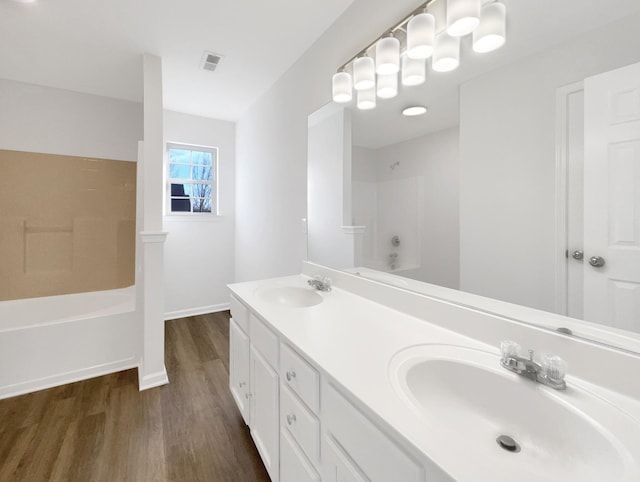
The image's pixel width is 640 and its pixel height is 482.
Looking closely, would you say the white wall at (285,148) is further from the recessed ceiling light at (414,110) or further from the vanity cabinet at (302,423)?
the vanity cabinet at (302,423)

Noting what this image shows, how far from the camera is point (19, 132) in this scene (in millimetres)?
2576

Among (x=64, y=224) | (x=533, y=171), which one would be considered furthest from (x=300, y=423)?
(x=64, y=224)

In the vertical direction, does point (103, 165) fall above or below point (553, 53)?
above

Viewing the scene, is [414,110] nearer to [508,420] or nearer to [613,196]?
[613,196]

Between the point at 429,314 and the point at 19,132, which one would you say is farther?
the point at 19,132

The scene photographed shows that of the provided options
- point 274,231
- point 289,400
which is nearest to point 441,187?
point 289,400

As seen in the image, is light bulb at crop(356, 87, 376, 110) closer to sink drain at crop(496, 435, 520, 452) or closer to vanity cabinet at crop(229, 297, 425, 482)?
vanity cabinet at crop(229, 297, 425, 482)

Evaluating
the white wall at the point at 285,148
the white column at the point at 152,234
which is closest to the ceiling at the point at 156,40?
the white wall at the point at 285,148

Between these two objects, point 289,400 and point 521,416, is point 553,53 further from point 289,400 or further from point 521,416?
point 289,400

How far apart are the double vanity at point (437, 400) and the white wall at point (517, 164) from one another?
0.52ft

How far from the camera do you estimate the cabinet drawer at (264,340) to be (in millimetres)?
1142

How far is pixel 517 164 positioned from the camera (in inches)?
36.0

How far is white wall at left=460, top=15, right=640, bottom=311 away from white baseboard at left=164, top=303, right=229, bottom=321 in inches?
133

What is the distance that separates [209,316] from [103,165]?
2028mm
